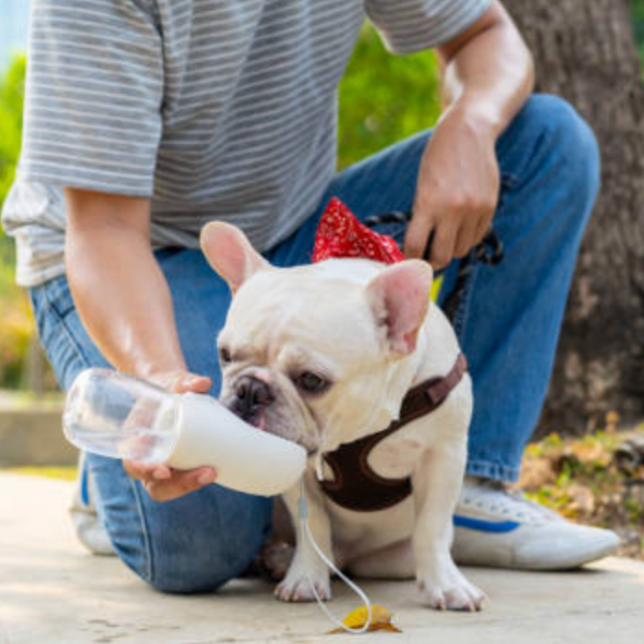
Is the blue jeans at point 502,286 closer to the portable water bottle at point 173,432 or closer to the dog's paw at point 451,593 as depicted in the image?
the dog's paw at point 451,593

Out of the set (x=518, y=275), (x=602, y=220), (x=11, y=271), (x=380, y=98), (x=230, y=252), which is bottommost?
(x=11, y=271)

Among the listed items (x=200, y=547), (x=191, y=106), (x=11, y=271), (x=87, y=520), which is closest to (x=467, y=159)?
(x=191, y=106)

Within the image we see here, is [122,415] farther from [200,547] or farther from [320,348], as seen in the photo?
[200,547]

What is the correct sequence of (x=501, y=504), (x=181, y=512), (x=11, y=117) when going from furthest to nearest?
(x=11, y=117)
(x=501, y=504)
(x=181, y=512)

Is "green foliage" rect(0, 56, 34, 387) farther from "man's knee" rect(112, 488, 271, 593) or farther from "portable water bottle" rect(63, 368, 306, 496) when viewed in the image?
"portable water bottle" rect(63, 368, 306, 496)

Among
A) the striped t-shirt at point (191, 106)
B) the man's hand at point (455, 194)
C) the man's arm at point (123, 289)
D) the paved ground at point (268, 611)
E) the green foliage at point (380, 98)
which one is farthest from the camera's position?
the green foliage at point (380, 98)

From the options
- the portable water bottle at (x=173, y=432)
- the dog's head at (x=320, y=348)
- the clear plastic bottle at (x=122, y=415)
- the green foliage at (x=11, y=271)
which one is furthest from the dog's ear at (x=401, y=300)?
the green foliage at (x=11, y=271)

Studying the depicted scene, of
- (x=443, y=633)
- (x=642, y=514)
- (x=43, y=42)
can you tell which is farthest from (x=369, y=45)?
(x=443, y=633)

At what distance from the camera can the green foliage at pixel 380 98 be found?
29.7ft

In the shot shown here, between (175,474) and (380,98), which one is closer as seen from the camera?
(175,474)

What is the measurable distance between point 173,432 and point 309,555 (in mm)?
557

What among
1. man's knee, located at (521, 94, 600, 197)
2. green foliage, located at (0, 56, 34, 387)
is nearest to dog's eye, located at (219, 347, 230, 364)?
man's knee, located at (521, 94, 600, 197)

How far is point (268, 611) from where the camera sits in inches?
77.2

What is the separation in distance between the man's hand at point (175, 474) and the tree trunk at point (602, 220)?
90.4 inches
